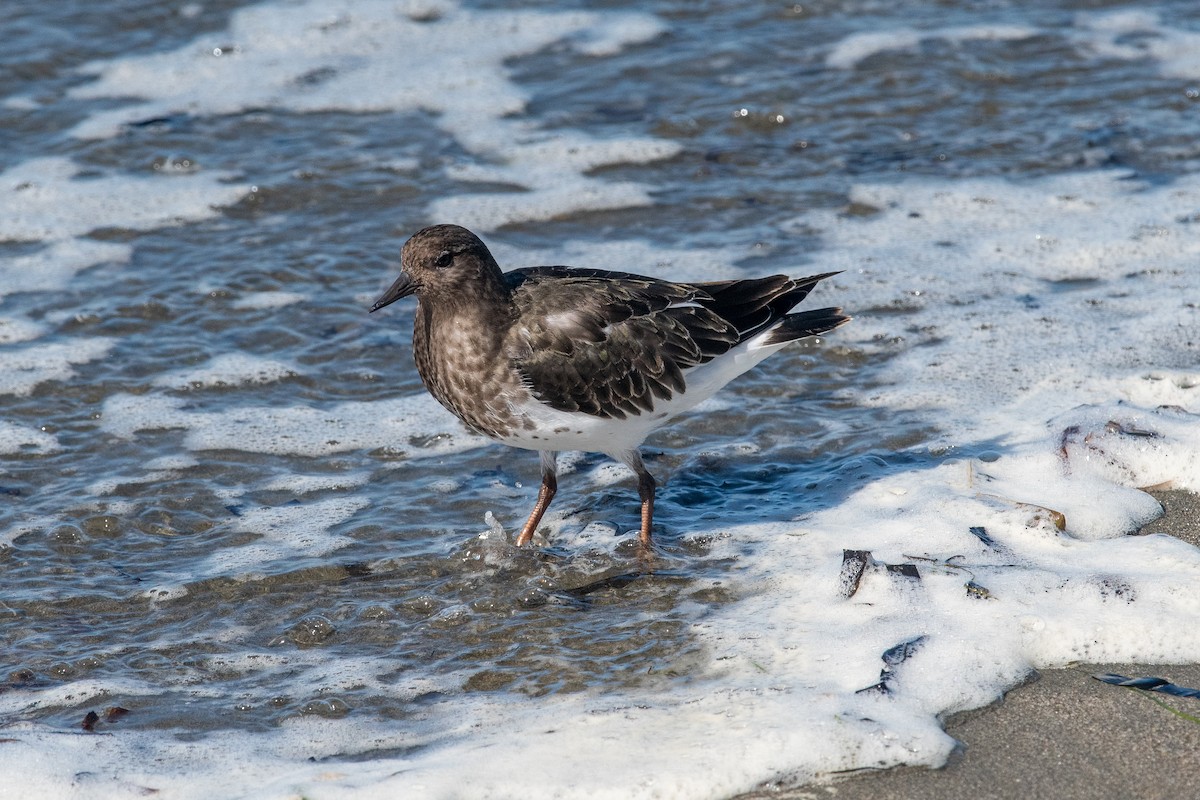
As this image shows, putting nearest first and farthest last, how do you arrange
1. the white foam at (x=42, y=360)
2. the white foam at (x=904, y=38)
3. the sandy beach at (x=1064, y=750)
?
1. the sandy beach at (x=1064, y=750)
2. the white foam at (x=42, y=360)
3. the white foam at (x=904, y=38)

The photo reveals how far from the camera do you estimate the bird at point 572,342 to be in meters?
5.38

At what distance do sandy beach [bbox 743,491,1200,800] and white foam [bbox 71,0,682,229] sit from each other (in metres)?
5.13

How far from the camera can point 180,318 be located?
7574mm

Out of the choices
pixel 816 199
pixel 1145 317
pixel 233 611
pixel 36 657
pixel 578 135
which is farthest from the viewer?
pixel 578 135

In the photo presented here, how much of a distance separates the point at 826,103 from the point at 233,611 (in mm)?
6067

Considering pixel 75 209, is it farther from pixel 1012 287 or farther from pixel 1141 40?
pixel 1141 40

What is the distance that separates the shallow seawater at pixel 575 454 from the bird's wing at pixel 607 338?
66 cm

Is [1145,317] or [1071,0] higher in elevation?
[1071,0]

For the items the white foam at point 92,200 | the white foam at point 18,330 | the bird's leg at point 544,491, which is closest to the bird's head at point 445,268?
the bird's leg at point 544,491

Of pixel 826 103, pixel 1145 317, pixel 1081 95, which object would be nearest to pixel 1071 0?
pixel 1081 95

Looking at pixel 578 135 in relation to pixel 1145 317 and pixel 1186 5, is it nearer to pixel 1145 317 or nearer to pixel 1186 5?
pixel 1145 317

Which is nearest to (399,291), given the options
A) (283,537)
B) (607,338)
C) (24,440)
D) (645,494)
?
(607,338)

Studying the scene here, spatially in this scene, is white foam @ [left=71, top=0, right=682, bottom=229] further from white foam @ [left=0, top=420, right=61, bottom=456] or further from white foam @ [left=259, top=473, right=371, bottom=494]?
white foam @ [left=0, top=420, right=61, bottom=456]

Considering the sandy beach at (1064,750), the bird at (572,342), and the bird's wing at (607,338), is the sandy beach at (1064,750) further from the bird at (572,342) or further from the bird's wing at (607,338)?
the bird's wing at (607,338)
